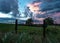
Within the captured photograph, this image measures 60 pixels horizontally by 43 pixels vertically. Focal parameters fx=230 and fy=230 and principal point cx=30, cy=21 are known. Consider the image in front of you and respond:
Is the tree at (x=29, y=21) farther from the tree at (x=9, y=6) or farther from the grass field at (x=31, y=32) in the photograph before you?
the tree at (x=9, y=6)

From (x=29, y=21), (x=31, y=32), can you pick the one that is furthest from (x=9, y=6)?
(x=31, y=32)

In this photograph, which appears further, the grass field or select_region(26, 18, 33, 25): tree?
select_region(26, 18, 33, 25): tree

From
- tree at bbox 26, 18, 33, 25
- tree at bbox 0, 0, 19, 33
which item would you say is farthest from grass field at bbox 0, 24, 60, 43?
tree at bbox 0, 0, 19, 33

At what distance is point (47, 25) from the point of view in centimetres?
689

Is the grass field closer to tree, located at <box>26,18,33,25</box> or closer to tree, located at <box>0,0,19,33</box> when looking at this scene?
tree, located at <box>26,18,33,25</box>

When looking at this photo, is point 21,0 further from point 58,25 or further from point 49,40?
point 49,40

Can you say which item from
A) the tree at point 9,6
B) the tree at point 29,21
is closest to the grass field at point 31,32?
the tree at point 29,21

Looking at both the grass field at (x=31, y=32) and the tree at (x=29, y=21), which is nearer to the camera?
the grass field at (x=31, y=32)

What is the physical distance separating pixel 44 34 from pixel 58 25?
0.53 metres

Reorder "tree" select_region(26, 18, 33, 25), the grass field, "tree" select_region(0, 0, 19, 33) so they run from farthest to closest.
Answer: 1. "tree" select_region(0, 0, 19, 33)
2. "tree" select_region(26, 18, 33, 25)
3. the grass field

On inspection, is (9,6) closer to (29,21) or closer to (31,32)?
(29,21)

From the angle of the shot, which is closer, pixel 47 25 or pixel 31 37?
pixel 31 37

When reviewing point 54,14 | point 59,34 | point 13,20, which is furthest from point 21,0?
point 59,34

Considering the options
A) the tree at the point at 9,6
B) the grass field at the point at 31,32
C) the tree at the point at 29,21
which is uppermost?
the tree at the point at 9,6
